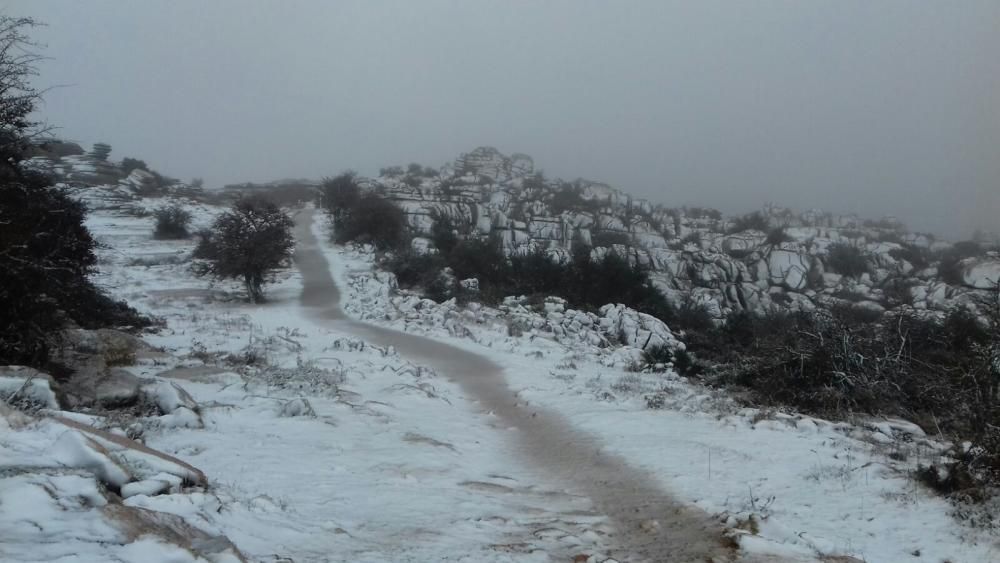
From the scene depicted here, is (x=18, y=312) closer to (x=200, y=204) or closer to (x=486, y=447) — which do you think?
(x=486, y=447)

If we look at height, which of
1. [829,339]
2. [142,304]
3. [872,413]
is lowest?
[142,304]

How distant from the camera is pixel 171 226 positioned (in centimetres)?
3772

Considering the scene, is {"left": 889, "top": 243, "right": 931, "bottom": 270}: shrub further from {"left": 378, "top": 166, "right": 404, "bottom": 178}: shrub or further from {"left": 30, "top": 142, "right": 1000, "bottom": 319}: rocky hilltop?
{"left": 378, "top": 166, "right": 404, "bottom": 178}: shrub

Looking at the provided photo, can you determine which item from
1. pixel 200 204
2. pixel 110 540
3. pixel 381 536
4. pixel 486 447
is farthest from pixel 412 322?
pixel 200 204

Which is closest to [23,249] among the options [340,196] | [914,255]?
[340,196]

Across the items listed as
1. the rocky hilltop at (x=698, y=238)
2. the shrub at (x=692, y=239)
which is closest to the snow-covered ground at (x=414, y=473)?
the rocky hilltop at (x=698, y=238)

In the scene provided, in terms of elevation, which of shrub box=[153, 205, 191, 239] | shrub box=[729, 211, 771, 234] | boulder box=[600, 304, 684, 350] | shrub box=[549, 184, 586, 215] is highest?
shrub box=[549, 184, 586, 215]

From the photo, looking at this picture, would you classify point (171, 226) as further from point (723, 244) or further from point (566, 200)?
point (723, 244)

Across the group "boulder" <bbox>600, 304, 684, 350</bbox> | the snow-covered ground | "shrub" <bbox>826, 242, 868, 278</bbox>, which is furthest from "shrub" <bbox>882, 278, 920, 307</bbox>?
the snow-covered ground

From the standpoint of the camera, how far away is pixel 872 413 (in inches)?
346

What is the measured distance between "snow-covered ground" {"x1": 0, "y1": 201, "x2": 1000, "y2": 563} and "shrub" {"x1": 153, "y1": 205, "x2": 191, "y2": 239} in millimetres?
29328

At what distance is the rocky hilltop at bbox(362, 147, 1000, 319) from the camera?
29.4 meters

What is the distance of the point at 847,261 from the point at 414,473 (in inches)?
1489

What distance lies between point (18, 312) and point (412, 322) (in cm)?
1250
